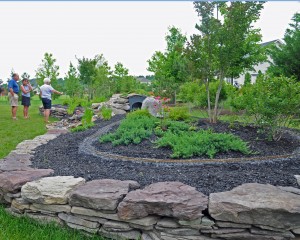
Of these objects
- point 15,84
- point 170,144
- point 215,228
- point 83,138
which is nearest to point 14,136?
point 83,138

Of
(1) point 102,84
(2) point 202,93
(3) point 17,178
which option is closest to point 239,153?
(3) point 17,178

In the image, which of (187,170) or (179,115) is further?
(179,115)

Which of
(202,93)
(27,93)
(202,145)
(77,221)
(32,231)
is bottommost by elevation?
(32,231)

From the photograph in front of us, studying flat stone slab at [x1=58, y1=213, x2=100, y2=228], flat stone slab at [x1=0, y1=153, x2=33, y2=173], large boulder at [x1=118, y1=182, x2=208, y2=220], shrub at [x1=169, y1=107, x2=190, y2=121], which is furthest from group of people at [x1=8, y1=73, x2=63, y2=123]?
large boulder at [x1=118, y1=182, x2=208, y2=220]

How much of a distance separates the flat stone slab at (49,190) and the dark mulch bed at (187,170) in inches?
16.4

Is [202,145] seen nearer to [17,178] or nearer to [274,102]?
[274,102]

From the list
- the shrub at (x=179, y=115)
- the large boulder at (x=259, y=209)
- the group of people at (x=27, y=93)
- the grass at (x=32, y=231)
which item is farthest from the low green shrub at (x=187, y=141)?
the group of people at (x=27, y=93)

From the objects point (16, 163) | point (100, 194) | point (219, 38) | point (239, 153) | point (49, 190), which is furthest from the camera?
point (219, 38)

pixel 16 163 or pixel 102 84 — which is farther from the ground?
pixel 102 84

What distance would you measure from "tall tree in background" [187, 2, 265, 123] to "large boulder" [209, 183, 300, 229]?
3961 millimetres

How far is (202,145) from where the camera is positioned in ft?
13.7

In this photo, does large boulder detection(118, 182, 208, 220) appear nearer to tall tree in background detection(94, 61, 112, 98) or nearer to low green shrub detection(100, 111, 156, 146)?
low green shrub detection(100, 111, 156, 146)

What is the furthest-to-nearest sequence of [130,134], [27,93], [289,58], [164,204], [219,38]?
[289,58] < [27,93] < [219,38] < [130,134] < [164,204]

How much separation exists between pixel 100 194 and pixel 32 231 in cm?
76
